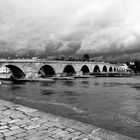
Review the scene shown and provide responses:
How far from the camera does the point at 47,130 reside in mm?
5531

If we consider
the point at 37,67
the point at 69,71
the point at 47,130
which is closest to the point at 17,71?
the point at 37,67

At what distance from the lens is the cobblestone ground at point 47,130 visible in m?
5.00

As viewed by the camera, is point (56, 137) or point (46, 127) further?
point (46, 127)

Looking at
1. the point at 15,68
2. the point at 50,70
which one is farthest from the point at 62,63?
the point at 15,68

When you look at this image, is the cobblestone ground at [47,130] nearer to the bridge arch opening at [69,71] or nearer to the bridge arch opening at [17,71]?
the bridge arch opening at [17,71]

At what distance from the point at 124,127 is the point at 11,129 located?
520 cm

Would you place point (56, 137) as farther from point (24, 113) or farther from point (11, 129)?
point (24, 113)

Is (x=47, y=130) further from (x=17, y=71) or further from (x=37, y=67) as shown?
(x=17, y=71)

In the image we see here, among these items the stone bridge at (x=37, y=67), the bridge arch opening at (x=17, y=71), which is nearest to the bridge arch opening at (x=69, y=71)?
the stone bridge at (x=37, y=67)

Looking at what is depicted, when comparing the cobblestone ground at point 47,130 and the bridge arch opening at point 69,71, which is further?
the bridge arch opening at point 69,71

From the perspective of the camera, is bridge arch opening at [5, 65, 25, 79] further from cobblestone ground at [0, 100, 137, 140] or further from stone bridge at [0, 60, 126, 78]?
cobblestone ground at [0, 100, 137, 140]

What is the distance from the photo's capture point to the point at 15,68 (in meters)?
51.8

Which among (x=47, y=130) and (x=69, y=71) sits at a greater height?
(x=69, y=71)

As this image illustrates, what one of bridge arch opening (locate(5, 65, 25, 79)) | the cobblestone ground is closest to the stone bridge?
bridge arch opening (locate(5, 65, 25, 79))
